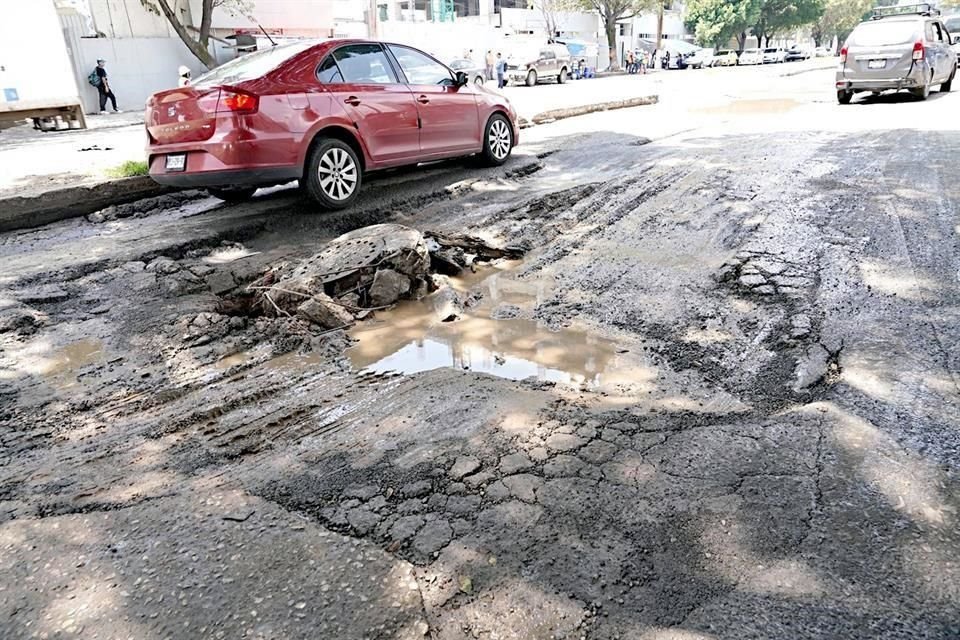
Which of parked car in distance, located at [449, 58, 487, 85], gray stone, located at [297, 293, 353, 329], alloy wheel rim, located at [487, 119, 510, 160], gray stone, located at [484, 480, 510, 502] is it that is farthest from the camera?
parked car in distance, located at [449, 58, 487, 85]

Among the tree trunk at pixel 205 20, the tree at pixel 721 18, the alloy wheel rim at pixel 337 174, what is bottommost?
the alloy wheel rim at pixel 337 174

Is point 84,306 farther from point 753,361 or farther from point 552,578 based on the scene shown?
point 753,361

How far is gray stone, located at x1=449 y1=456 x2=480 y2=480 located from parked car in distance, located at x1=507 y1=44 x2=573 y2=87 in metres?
29.4

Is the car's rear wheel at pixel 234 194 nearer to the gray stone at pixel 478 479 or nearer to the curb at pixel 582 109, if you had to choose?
the gray stone at pixel 478 479

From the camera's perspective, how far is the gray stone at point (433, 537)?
7.88 ft

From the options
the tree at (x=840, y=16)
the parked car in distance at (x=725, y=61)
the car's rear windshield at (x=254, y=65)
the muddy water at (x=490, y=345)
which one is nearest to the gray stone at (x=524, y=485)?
the muddy water at (x=490, y=345)

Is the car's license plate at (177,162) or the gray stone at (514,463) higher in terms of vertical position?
the car's license plate at (177,162)

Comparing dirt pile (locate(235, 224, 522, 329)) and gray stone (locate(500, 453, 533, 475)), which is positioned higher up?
dirt pile (locate(235, 224, 522, 329))

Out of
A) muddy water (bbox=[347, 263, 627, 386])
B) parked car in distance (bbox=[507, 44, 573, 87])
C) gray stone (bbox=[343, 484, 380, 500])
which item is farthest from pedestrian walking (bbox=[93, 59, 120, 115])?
gray stone (bbox=[343, 484, 380, 500])

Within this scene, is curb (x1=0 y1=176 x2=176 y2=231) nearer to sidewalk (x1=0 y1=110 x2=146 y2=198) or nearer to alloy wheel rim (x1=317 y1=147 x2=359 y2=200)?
sidewalk (x1=0 y1=110 x2=146 y2=198)

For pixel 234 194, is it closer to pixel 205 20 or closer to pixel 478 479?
pixel 478 479

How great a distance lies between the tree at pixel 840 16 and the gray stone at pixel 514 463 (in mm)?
75876

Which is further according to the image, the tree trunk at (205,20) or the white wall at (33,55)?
the tree trunk at (205,20)

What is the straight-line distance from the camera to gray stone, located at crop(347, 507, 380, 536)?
2508 mm
